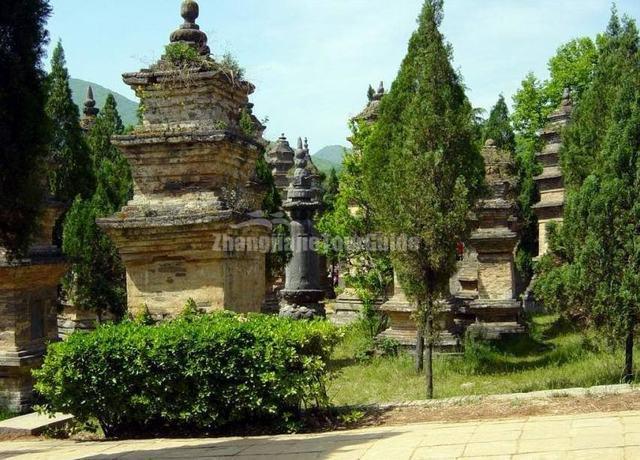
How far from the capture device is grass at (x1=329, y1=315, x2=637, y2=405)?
1088 cm

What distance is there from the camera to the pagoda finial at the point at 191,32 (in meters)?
10.5

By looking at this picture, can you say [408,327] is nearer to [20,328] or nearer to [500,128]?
[20,328]

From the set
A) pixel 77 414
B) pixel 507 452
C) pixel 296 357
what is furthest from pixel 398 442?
pixel 77 414

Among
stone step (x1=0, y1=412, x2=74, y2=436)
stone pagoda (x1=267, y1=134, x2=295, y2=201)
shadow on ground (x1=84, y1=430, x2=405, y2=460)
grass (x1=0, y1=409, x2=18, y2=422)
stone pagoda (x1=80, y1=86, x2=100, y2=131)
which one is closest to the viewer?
shadow on ground (x1=84, y1=430, x2=405, y2=460)

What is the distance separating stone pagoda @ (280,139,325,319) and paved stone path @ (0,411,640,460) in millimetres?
9562

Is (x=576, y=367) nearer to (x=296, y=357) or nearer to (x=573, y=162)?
(x=573, y=162)

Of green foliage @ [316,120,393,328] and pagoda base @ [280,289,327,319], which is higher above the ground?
green foliage @ [316,120,393,328]

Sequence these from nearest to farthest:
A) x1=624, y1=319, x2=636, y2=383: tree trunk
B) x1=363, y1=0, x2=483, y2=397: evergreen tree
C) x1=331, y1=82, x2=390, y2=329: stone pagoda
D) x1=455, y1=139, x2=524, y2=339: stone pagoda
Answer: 1. x1=624, y1=319, x2=636, y2=383: tree trunk
2. x1=363, y1=0, x2=483, y2=397: evergreen tree
3. x1=455, y1=139, x2=524, y2=339: stone pagoda
4. x1=331, y1=82, x2=390, y2=329: stone pagoda

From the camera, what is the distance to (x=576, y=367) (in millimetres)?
12180

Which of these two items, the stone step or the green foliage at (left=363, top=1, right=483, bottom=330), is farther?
the green foliage at (left=363, top=1, right=483, bottom=330)

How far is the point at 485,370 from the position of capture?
13.0 metres

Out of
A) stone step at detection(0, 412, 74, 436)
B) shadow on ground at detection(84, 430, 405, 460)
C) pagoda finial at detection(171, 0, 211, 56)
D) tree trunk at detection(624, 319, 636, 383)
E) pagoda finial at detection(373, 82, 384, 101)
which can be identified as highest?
pagoda finial at detection(373, 82, 384, 101)

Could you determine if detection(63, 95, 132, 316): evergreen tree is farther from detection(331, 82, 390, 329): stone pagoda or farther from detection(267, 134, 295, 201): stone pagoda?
detection(267, 134, 295, 201): stone pagoda

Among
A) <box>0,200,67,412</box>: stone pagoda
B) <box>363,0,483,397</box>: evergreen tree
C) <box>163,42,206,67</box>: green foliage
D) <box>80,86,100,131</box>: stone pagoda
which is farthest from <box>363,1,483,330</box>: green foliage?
<box>80,86,100,131</box>: stone pagoda
